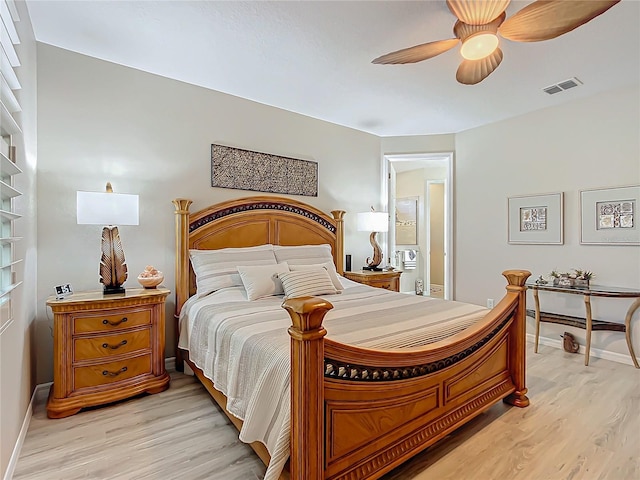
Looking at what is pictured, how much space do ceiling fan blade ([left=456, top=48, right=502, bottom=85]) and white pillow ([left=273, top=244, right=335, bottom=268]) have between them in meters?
1.99

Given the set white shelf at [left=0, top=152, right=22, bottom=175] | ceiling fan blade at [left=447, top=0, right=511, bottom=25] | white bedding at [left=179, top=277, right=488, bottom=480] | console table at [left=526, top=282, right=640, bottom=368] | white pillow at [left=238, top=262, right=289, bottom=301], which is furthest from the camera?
console table at [left=526, top=282, right=640, bottom=368]

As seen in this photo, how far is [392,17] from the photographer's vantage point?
218 cm

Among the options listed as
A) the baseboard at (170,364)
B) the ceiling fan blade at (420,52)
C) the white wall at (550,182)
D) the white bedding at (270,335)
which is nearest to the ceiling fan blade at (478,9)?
the ceiling fan blade at (420,52)

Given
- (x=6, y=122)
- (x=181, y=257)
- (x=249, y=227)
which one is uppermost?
(x=6, y=122)

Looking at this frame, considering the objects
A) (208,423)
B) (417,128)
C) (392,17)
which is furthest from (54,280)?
(417,128)

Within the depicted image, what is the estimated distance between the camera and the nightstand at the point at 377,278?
390cm

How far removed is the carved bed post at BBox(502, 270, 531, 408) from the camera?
91.0 inches

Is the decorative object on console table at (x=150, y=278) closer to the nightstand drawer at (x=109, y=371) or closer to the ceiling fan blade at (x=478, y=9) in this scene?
the nightstand drawer at (x=109, y=371)

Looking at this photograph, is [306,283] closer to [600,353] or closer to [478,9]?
[478,9]

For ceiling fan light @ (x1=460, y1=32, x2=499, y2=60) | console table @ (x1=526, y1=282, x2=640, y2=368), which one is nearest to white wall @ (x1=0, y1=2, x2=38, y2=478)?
ceiling fan light @ (x1=460, y1=32, x2=499, y2=60)

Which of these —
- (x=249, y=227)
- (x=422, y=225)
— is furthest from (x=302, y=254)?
(x=422, y=225)

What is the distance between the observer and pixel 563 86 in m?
3.15

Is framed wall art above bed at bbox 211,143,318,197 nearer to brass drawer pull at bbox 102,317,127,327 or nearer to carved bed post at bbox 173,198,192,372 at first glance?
carved bed post at bbox 173,198,192,372

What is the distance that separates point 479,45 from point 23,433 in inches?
139
